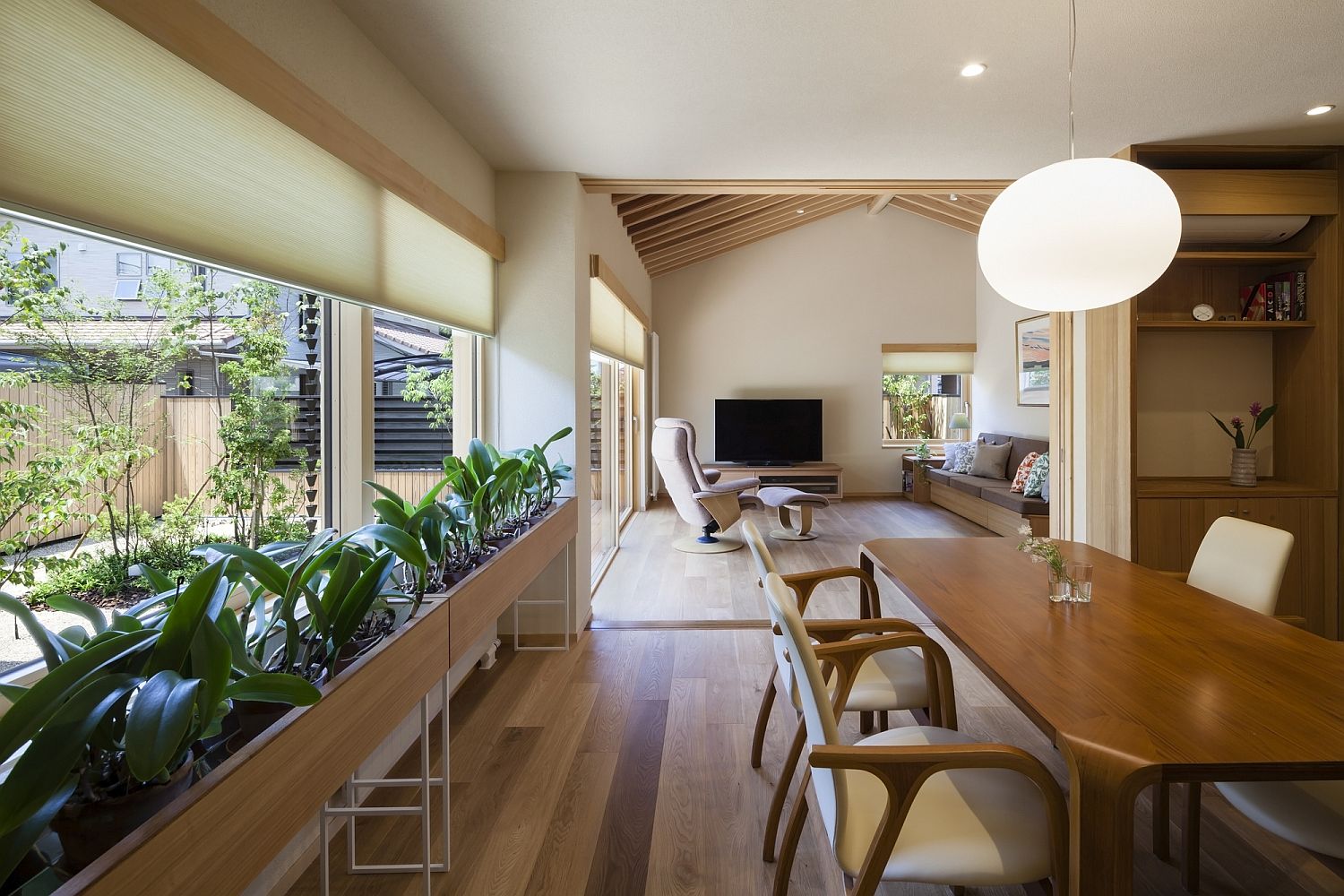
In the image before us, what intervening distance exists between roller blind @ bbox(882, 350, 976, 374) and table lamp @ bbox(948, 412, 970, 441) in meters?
0.55

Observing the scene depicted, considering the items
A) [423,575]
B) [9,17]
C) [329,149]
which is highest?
[329,149]

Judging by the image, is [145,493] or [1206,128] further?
[1206,128]

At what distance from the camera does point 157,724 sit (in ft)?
2.86

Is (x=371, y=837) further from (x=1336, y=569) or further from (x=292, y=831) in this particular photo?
(x=1336, y=569)

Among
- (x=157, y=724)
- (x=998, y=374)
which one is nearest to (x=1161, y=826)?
(x=157, y=724)

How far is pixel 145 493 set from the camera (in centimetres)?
141

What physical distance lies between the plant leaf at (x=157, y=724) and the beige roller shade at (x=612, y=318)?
334cm

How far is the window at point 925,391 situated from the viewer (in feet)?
28.8

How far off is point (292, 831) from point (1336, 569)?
176 inches

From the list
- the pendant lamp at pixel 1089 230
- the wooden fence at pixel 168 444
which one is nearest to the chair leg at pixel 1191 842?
the pendant lamp at pixel 1089 230

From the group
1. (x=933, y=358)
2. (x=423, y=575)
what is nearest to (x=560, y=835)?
(x=423, y=575)

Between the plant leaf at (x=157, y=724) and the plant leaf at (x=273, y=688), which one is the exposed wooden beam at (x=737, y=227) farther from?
the plant leaf at (x=157, y=724)

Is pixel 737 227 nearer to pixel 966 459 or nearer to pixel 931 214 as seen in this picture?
pixel 931 214

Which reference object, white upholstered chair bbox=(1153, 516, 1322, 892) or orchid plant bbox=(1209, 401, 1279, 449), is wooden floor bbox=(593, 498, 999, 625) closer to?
orchid plant bbox=(1209, 401, 1279, 449)
